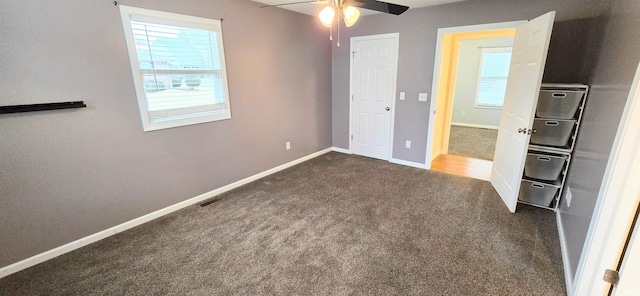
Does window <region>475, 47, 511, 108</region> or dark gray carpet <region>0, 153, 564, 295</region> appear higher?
window <region>475, 47, 511, 108</region>

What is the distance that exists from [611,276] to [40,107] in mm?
3920

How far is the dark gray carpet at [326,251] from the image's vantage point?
184 cm

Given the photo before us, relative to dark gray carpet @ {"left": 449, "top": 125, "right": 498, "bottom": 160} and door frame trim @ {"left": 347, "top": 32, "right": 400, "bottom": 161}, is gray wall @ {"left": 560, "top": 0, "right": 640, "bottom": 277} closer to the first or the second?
door frame trim @ {"left": 347, "top": 32, "right": 400, "bottom": 161}

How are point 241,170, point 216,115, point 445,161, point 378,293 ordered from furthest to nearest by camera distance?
1. point 445,161
2. point 241,170
3. point 216,115
4. point 378,293

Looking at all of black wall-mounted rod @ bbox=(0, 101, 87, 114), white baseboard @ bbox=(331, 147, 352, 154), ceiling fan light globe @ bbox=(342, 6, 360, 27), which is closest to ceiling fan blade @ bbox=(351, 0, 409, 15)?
ceiling fan light globe @ bbox=(342, 6, 360, 27)

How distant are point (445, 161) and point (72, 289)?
4675mm

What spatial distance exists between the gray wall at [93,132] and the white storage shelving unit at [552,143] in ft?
10.6

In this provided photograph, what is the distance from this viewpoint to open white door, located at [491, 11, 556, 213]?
7.85ft

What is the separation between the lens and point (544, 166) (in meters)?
2.73

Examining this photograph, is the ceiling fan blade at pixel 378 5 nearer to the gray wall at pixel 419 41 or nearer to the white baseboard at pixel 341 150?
the gray wall at pixel 419 41

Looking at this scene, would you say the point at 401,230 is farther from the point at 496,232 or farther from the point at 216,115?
the point at 216,115

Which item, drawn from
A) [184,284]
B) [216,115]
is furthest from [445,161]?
[184,284]

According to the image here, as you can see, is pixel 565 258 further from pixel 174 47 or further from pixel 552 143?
pixel 174 47

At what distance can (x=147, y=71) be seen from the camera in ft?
8.21
